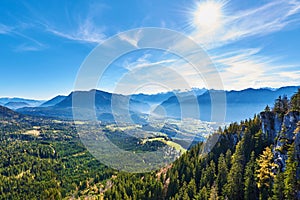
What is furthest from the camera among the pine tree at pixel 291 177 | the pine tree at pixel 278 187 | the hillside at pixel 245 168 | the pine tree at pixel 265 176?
the pine tree at pixel 265 176

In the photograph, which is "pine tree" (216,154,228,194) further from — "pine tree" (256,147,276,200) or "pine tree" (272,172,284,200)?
"pine tree" (272,172,284,200)

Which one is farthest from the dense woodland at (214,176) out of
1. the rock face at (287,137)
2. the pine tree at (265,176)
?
the rock face at (287,137)

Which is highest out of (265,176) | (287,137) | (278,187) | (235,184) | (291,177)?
(287,137)

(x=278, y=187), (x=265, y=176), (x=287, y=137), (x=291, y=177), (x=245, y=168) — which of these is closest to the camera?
(x=291, y=177)

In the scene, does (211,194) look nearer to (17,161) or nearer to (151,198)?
(151,198)

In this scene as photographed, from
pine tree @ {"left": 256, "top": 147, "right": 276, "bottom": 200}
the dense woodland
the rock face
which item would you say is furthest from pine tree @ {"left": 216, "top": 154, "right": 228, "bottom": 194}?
the rock face

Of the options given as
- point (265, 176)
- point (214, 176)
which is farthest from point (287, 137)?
point (214, 176)

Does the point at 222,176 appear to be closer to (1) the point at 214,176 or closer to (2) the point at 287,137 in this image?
(1) the point at 214,176

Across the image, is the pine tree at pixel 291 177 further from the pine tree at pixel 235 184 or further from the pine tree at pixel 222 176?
the pine tree at pixel 222 176
